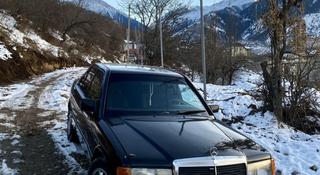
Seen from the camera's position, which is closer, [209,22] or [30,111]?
[30,111]

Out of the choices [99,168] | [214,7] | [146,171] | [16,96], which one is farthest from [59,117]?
[214,7]

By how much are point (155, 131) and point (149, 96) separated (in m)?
1.10

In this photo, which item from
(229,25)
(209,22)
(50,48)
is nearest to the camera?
(50,48)

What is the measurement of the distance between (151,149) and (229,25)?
4865cm

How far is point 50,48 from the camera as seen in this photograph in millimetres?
35875

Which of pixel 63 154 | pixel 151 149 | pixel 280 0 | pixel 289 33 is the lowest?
pixel 63 154

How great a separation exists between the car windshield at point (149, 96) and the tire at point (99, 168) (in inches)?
33.7

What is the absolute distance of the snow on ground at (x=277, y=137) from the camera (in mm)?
8336

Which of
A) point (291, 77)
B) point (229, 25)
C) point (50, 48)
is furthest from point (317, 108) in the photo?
Result: point (229, 25)

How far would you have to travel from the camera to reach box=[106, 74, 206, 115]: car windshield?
5.98 meters

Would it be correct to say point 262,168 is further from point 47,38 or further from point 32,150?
point 47,38

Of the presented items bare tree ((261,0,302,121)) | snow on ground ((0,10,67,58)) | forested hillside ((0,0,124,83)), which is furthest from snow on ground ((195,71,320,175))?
snow on ground ((0,10,67,58))

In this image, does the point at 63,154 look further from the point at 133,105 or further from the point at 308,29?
the point at 308,29

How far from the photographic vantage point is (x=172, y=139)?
4.93 meters
